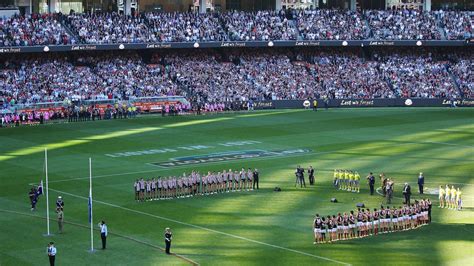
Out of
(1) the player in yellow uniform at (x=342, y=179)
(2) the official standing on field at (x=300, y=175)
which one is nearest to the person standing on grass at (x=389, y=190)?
(1) the player in yellow uniform at (x=342, y=179)

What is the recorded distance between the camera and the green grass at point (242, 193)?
43219 millimetres

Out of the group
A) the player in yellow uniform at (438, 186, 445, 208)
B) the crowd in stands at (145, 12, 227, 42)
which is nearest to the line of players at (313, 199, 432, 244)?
the player in yellow uniform at (438, 186, 445, 208)

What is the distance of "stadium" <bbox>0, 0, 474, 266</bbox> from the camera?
45656 mm

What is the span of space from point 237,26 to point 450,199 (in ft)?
205

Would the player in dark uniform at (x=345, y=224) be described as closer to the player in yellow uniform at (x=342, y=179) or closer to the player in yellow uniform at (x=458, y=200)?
the player in yellow uniform at (x=458, y=200)

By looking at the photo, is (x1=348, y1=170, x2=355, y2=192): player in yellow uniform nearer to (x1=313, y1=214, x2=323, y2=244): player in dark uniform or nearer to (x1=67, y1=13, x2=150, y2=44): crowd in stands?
(x1=313, y1=214, x2=323, y2=244): player in dark uniform

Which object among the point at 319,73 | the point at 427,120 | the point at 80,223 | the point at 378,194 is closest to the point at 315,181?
the point at 378,194

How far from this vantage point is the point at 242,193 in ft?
189

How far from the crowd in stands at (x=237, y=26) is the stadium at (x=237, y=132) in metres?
0.24

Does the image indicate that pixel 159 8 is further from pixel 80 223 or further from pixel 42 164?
pixel 80 223

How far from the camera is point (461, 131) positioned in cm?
8600

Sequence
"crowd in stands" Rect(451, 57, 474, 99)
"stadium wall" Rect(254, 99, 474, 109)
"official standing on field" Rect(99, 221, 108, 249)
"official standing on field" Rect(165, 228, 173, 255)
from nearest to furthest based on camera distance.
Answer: "official standing on field" Rect(165, 228, 173, 255)
"official standing on field" Rect(99, 221, 108, 249)
"stadium wall" Rect(254, 99, 474, 109)
"crowd in stands" Rect(451, 57, 474, 99)

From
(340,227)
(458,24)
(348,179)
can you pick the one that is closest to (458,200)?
(348,179)

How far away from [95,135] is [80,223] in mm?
33462
